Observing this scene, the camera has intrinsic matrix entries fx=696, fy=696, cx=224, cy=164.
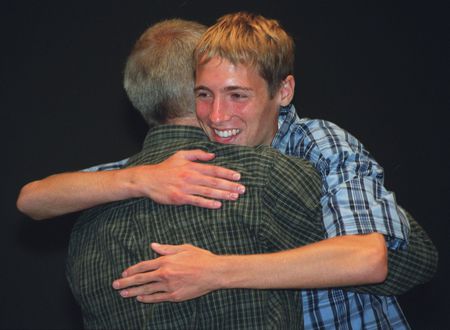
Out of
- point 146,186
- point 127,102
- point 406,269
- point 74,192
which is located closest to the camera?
point 146,186

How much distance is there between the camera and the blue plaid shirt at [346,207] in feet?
5.77

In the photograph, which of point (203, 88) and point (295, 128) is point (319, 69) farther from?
point (203, 88)

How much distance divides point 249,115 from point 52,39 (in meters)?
1.89

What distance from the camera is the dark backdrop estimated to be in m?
3.59

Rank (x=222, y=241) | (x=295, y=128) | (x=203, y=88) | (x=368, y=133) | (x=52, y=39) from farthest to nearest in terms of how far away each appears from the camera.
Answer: (x=368, y=133)
(x=52, y=39)
(x=295, y=128)
(x=203, y=88)
(x=222, y=241)

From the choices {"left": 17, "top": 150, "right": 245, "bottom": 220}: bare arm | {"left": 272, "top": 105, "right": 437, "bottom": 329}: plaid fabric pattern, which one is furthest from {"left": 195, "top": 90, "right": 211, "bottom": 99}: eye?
{"left": 272, "top": 105, "right": 437, "bottom": 329}: plaid fabric pattern

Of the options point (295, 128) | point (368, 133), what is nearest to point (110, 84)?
point (368, 133)

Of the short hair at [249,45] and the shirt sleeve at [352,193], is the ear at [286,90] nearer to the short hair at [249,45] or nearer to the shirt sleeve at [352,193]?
the short hair at [249,45]

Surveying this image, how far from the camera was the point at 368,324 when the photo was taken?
196cm

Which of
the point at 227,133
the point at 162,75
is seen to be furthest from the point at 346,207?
the point at 162,75

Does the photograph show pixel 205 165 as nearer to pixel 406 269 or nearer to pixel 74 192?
pixel 74 192

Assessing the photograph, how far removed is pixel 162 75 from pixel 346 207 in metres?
0.62

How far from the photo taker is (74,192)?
1.98 metres

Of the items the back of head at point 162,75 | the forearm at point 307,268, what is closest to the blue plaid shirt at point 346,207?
the forearm at point 307,268
